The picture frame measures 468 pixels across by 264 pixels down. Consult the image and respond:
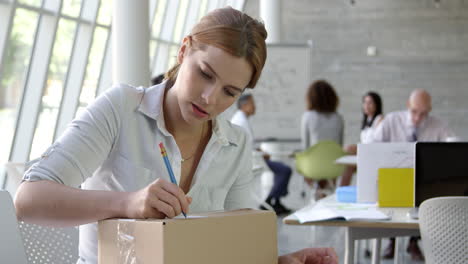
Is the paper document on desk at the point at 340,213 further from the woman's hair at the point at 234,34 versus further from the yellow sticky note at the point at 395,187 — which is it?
the woman's hair at the point at 234,34

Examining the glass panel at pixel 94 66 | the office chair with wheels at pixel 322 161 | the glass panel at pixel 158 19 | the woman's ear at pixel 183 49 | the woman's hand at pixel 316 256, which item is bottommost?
the woman's hand at pixel 316 256

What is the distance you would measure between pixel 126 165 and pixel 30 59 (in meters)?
4.92

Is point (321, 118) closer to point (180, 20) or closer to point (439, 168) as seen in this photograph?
point (180, 20)

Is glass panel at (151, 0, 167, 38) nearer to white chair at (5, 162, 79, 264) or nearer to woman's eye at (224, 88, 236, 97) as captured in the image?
white chair at (5, 162, 79, 264)

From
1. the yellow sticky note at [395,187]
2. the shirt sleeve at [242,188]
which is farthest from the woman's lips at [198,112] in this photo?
the yellow sticky note at [395,187]

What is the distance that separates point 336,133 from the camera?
7.99 m

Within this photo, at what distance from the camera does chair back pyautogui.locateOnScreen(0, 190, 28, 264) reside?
1292 mm

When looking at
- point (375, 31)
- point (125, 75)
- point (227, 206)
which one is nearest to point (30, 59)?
point (125, 75)

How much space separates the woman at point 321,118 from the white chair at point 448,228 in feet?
16.9

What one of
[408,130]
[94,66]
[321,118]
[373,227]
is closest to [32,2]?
[94,66]

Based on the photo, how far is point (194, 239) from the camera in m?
1.06

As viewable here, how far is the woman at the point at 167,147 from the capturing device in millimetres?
1224

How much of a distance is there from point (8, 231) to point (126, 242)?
31 cm

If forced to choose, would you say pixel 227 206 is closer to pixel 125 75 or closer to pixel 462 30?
pixel 125 75
